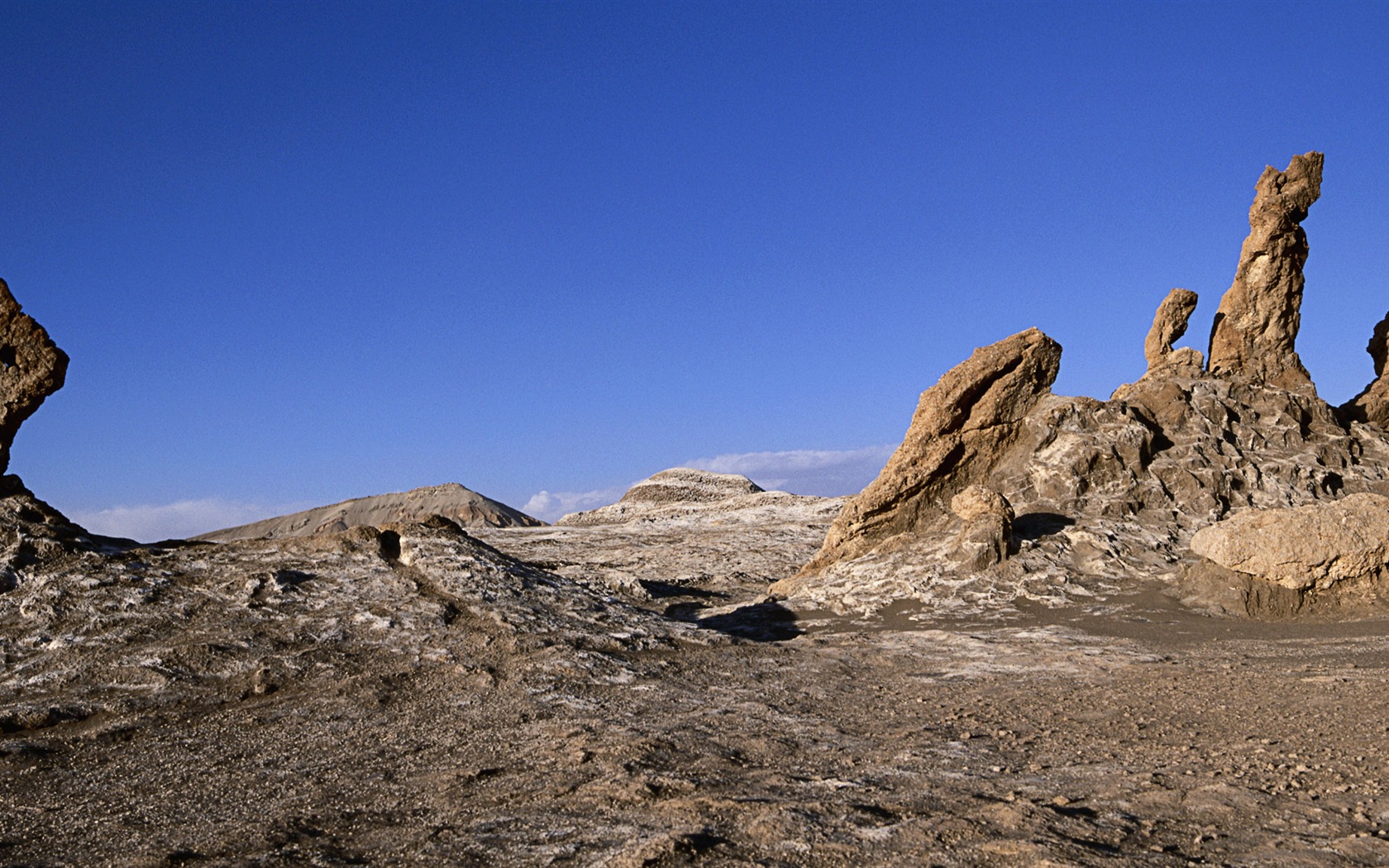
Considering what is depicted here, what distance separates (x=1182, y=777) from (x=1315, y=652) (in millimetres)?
6044

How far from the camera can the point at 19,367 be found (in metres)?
11.8

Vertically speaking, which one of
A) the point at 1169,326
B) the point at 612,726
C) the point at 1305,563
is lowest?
the point at 612,726

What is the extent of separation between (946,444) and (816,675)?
28.1 ft

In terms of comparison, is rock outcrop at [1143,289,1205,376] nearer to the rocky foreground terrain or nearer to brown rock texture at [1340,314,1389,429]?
the rocky foreground terrain

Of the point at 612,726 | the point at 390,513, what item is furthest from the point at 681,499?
the point at 612,726

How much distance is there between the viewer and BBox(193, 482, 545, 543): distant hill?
4419 cm

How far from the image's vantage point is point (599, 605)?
12.0m

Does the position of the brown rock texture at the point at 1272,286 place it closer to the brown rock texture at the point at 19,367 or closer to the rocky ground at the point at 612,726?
the rocky ground at the point at 612,726

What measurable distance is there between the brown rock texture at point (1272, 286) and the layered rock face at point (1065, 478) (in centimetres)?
140

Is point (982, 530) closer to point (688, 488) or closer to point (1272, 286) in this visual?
point (1272, 286)

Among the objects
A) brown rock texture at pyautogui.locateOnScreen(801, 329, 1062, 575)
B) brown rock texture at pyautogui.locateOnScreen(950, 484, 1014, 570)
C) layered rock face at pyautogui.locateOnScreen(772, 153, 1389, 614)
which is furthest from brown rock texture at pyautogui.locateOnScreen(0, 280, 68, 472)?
brown rock texture at pyautogui.locateOnScreen(950, 484, 1014, 570)

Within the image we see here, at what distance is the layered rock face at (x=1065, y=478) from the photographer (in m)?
15.4

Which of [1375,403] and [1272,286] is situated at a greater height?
[1272,286]

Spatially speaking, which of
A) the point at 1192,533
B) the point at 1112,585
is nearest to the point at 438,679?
the point at 1112,585
